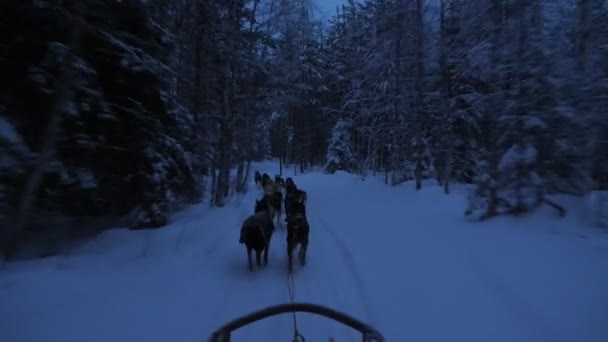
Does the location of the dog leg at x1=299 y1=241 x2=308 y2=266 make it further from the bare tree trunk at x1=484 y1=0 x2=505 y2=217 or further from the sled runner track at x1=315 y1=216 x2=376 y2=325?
the bare tree trunk at x1=484 y1=0 x2=505 y2=217

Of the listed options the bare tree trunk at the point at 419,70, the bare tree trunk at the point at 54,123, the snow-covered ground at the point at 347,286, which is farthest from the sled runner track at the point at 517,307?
the bare tree trunk at the point at 419,70

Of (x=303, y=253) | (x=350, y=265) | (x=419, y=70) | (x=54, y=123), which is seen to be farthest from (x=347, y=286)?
(x=419, y=70)

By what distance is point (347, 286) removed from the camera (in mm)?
5789

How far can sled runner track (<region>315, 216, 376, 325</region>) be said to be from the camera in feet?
16.4

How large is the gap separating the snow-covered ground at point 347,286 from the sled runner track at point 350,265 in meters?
0.03

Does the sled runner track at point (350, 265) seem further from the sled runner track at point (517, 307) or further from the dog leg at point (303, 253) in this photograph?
the sled runner track at point (517, 307)

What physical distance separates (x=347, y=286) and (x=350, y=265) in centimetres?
111

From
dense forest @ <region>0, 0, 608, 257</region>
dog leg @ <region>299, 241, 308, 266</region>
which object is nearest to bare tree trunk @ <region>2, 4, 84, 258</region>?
dense forest @ <region>0, 0, 608, 257</region>

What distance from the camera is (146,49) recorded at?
24.1 feet

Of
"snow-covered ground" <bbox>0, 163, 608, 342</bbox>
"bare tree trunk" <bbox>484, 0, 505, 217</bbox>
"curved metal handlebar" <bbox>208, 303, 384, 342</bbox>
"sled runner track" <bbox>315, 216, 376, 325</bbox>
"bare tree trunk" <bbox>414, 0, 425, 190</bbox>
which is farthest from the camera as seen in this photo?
"bare tree trunk" <bbox>414, 0, 425, 190</bbox>

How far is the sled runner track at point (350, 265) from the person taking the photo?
4.99 metres

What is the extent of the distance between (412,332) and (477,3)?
8.57m

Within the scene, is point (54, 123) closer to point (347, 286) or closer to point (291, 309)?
point (291, 309)

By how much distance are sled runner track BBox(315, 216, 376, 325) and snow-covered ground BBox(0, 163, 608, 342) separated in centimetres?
3
